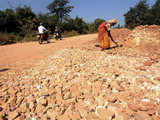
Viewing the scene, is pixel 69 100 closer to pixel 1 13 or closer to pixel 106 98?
pixel 106 98

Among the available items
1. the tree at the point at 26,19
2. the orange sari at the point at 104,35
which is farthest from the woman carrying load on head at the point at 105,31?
the tree at the point at 26,19

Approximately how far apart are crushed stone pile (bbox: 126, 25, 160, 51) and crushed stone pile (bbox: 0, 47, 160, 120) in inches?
100

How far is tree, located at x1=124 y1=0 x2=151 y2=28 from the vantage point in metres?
25.7

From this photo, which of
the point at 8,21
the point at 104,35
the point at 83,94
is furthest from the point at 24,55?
the point at 8,21

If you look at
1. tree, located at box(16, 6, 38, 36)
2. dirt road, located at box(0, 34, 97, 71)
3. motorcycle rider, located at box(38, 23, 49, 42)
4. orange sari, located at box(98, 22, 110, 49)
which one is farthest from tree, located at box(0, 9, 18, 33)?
orange sari, located at box(98, 22, 110, 49)

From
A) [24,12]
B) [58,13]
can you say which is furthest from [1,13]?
[58,13]

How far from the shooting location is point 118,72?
6.95 ft

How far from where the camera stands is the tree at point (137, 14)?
25.7m

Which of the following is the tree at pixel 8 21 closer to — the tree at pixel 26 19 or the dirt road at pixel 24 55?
the tree at pixel 26 19

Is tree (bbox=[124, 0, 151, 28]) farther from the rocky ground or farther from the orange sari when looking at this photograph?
the rocky ground

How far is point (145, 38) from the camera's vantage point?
4.67m

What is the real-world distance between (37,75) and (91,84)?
1.03 m

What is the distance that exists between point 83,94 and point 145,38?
416cm

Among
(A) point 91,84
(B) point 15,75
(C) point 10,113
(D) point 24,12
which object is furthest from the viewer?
(D) point 24,12
